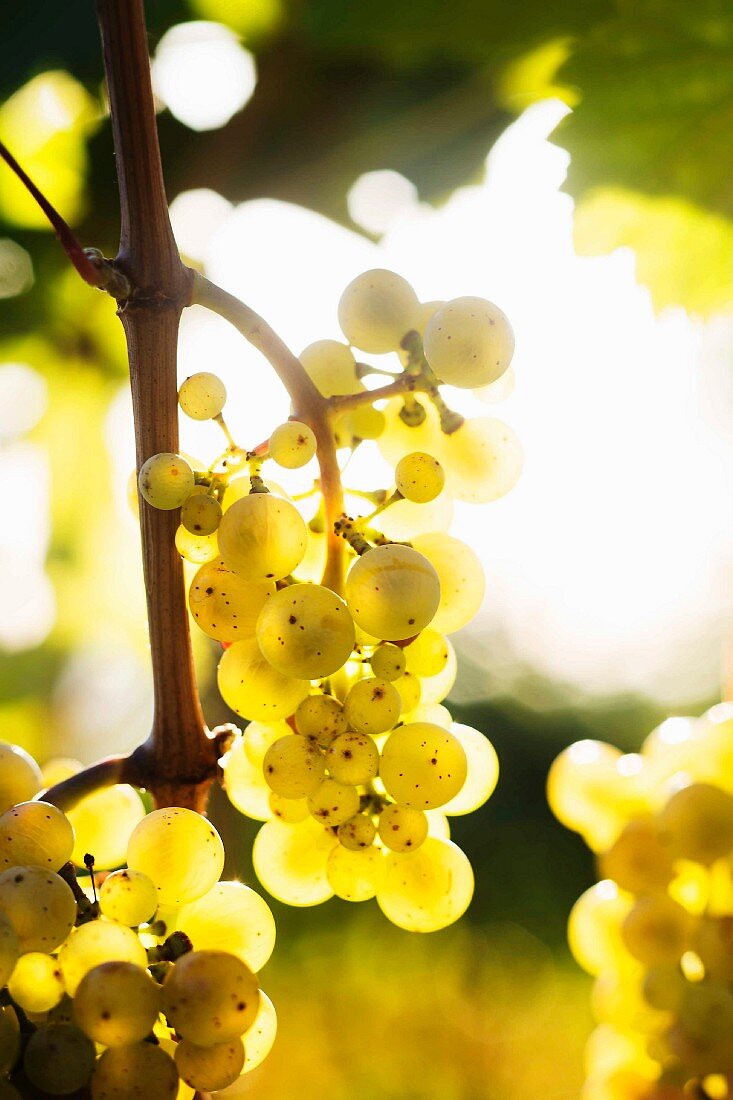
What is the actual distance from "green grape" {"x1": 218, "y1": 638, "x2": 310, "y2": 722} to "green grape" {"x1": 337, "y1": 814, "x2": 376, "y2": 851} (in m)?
0.08

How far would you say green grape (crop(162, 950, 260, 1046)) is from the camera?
441 millimetres

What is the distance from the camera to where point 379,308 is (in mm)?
622

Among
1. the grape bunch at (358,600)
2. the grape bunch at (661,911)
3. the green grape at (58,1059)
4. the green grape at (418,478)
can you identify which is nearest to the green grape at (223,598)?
the grape bunch at (358,600)

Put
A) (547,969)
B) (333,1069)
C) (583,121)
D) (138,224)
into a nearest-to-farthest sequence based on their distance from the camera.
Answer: (138,224) < (583,121) < (333,1069) < (547,969)

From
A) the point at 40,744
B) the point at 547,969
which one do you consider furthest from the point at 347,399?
the point at 547,969

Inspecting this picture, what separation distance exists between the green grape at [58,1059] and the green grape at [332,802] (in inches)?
7.0

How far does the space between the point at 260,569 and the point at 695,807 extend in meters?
0.39

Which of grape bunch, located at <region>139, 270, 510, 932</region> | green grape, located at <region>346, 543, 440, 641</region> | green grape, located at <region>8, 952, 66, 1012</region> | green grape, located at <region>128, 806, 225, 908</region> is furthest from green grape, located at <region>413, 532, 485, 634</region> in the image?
green grape, located at <region>8, 952, 66, 1012</region>

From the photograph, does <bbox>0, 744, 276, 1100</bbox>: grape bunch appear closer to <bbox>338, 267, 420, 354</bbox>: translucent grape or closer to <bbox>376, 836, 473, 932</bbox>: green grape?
<bbox>376, 836, 473, 932</bbox>: green grape

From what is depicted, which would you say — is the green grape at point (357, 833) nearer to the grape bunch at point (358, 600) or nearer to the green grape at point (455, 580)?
the grape bunch at point (358, 600)

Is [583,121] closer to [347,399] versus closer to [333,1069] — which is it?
[347,399]

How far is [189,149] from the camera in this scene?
103 centimetres

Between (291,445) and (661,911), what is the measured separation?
465 mm

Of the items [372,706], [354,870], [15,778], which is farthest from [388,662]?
[15,778]
